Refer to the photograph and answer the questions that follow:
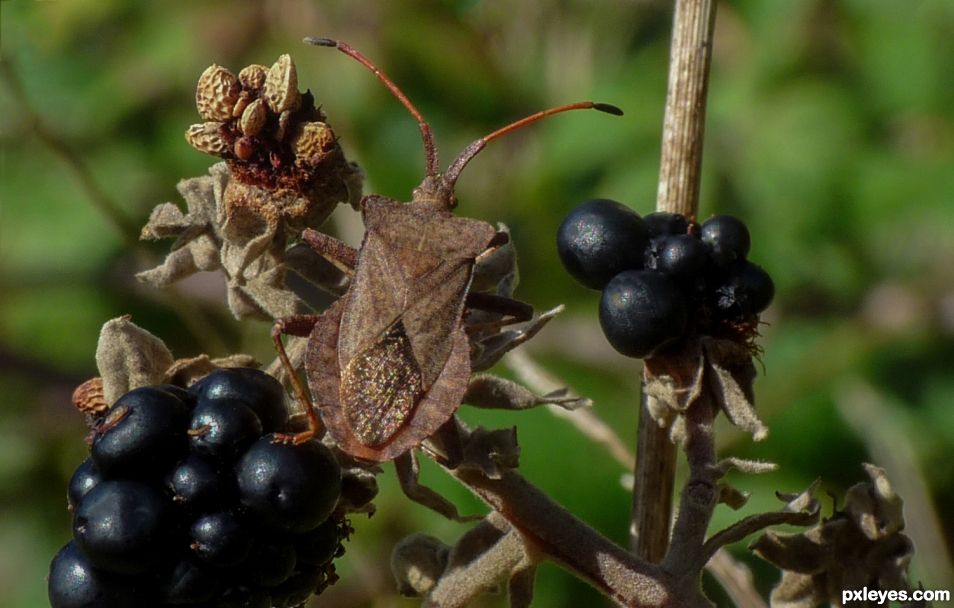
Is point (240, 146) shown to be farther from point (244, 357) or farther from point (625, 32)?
point (625, 32)

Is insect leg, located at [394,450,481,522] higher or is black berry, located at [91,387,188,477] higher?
black berry, located at [91,387,188,477]

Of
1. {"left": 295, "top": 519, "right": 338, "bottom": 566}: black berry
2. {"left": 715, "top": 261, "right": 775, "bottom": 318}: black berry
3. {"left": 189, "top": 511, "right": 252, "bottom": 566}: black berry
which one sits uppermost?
{"left": 715, "top": 261, "right": 775, "bottom": 318}: black berry

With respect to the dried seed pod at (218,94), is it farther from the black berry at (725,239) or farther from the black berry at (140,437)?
the black berry at (725,239)

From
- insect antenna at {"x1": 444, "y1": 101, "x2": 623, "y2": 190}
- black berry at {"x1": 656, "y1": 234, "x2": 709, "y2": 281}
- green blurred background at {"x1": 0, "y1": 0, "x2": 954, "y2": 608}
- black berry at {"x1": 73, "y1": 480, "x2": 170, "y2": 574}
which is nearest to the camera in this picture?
black berry at {"x1": 73, "y1": 480, "x2": 170, "y2": 574}

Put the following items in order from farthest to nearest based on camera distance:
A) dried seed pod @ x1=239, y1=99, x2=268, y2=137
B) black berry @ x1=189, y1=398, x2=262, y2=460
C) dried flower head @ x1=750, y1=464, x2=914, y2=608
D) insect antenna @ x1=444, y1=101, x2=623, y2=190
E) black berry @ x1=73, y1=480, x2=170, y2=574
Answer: insect antenna @ x1=444, y1=101, x2=623, y2=190 < dried flower head @ x1=750, y1=464, x2=914, y2=608 < dried seed pod @ x1=239, y1=99, x2=268, y2=137 < black berry @ x1=189, y1=398, x2=262, y2=460 < black berry @ x1=73, y1=480, x2=170, y2=574

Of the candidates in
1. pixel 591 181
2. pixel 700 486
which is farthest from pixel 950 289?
pixel 700 486

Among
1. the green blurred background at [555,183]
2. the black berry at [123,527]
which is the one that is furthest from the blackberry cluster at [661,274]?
the green blurred background at [555,183]

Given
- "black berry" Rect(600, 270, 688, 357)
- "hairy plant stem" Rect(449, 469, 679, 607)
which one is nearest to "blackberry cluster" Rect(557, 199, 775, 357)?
"black berry" Rect(600, 270, 688, 357)

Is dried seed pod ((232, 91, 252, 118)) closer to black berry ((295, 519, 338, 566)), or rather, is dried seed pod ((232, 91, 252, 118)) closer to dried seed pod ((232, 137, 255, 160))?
dried seed pod ((232, 137, 255, 160))
